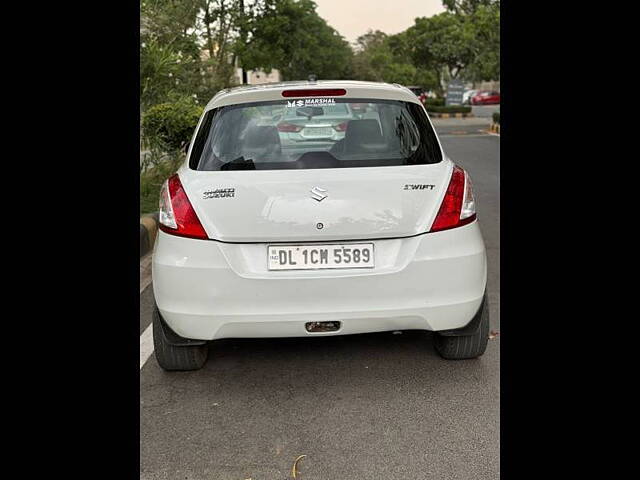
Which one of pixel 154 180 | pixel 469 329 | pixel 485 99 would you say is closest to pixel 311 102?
pixel 469 329

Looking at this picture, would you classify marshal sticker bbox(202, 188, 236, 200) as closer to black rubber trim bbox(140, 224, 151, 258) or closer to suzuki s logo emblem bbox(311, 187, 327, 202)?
suzuki s logo emblem bbox(311, 187, 327, 202)

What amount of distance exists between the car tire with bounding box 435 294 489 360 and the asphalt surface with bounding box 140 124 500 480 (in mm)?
71

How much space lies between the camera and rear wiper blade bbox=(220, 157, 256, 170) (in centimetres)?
346

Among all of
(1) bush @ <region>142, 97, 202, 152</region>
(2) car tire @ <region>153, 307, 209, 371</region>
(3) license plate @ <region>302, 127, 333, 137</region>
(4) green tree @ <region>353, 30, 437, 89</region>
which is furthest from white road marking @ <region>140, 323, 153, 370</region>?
(4) green tree @ <region>353, 30, 437, 89</region>

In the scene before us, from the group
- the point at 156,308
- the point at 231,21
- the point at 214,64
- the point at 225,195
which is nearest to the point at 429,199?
the point at 225,195

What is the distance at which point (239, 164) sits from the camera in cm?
349

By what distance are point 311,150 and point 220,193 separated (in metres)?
0.60

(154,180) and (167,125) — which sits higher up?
Answer: (167,125)

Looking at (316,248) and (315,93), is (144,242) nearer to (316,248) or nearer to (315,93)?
(315,93)

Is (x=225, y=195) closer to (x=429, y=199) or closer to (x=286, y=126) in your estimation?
(x=429, y=199)

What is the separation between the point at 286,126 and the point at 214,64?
9.63m

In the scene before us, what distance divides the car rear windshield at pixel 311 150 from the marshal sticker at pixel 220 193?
19cm
